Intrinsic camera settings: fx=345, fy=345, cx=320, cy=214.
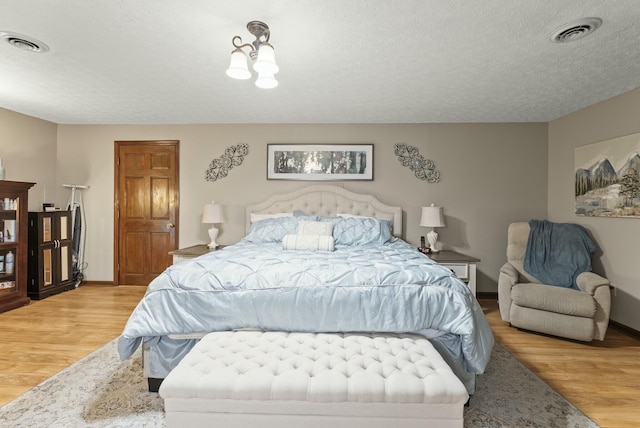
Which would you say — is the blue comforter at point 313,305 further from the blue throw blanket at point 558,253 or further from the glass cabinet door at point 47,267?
the glass cabinet door at point 47,267

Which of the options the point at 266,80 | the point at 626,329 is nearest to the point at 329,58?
the point at 266,80

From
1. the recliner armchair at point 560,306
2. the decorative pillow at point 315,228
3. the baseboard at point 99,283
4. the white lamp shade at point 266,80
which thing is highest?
the white lamp shade at point 266,80

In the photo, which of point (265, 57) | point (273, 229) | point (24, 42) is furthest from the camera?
point (273, 229)

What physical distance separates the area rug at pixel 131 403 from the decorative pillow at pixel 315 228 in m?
1.89

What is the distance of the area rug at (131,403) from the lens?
191 cm

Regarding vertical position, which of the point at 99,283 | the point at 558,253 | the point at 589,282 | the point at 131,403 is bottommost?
the point at 131,403

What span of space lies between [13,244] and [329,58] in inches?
160

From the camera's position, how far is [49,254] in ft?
14.4

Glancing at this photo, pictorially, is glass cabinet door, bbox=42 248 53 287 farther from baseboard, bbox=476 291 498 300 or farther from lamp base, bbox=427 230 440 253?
baseboard, bbox=476 291 498 300

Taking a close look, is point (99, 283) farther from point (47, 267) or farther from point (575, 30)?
point (575, 30)

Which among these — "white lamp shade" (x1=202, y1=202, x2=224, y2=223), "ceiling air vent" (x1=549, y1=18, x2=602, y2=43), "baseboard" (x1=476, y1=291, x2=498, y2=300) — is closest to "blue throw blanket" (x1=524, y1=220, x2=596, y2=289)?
"baseboard" (x1=476, y1=291, x2=498, y2=300)

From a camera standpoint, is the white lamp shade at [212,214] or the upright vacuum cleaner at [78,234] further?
the upright vacuum cleaner at [78,234]

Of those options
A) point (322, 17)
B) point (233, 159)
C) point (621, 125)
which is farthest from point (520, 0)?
point (233, 159)

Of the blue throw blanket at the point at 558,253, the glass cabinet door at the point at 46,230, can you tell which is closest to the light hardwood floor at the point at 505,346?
the blue throw blanket at the point at 558,253
